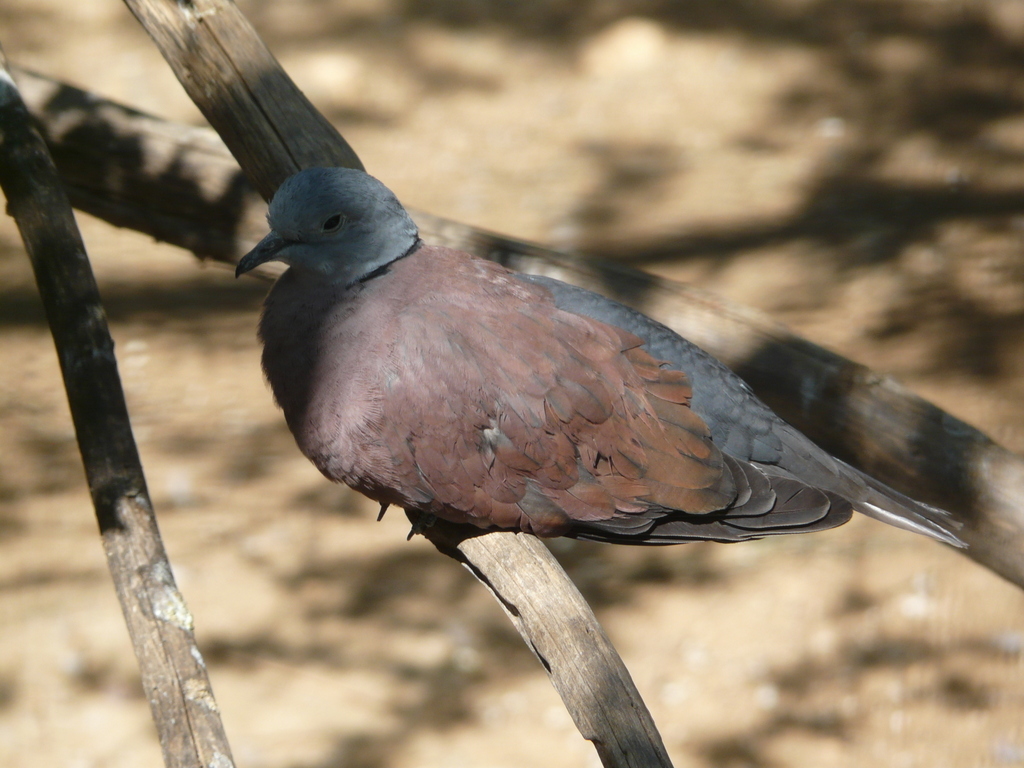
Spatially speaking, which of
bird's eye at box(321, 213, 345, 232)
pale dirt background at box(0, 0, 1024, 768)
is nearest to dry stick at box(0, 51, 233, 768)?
bird's eye at box(321, 213, 345, 232)

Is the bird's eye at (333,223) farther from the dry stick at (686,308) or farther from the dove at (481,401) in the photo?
the dry stick at (686,308)

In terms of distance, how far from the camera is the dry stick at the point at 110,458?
5.32ft

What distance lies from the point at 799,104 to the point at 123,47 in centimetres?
374

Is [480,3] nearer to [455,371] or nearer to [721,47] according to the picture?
[721,47]

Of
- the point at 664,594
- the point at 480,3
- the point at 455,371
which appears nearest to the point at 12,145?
the point at 455,371

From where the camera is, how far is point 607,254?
4.91 m

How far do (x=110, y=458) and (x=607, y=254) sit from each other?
133 inches

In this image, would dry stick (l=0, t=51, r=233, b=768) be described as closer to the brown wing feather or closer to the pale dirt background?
the brown wing feather

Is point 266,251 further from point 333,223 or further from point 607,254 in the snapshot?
point 607,254

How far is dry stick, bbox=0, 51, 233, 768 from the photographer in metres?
1.62

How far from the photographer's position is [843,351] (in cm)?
433

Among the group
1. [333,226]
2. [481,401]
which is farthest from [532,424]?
[333,226]

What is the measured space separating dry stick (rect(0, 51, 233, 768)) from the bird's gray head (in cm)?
33

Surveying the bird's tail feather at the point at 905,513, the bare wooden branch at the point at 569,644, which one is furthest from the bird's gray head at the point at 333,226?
the bird's tail feather at the point at 905,513
